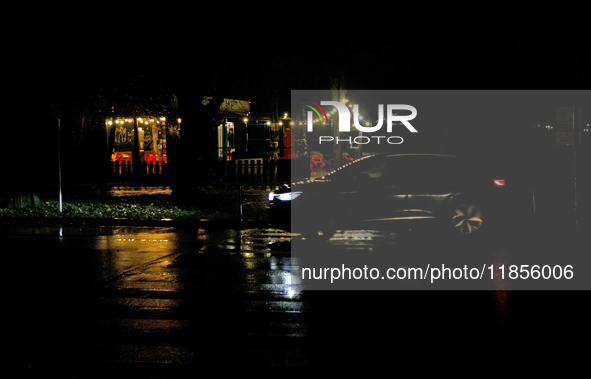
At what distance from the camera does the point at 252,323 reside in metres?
5.57

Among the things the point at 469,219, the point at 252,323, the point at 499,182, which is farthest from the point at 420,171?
the point at 252,323

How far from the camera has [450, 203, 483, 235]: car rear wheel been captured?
32.7ft

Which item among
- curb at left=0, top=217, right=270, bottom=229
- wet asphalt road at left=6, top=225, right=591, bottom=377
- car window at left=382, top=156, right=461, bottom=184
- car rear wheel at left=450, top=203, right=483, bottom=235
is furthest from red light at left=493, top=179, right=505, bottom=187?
curb at left=0, top=217, right=270, bottom=229

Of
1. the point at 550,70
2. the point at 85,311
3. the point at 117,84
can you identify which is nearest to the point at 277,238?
the point at 85,311

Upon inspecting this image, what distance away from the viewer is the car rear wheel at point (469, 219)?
32.7 feet

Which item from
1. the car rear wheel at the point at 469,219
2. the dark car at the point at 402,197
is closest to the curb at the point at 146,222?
the dark car at the point at 402,197

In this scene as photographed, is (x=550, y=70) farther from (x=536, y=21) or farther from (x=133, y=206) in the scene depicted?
(x=133, y=206)

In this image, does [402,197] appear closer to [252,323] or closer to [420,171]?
[420,171]

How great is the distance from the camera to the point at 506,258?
8859mm

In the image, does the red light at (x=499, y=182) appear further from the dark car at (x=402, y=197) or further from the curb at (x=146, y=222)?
the curb at (x=146, y=222)

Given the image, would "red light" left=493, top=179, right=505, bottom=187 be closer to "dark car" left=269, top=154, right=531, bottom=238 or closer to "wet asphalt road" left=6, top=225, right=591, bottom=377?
"dark car" left=269, top=154, right=531, bottom=238

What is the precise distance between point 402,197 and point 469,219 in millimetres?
1364

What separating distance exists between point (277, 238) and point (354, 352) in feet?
22.5

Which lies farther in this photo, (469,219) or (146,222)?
(146,222)
